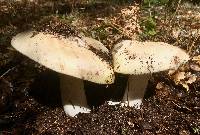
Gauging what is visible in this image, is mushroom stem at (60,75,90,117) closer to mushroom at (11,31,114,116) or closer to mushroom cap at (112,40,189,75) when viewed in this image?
mushroom at (11,31,114,116)

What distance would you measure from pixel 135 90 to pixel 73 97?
2.00 ft

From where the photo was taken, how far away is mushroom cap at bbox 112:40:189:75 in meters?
3.21

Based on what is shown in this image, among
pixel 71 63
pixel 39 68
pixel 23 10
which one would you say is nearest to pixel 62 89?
pixel 71 63

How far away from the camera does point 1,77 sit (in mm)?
4074

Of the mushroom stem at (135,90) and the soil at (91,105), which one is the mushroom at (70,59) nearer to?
the soil at (91,105)

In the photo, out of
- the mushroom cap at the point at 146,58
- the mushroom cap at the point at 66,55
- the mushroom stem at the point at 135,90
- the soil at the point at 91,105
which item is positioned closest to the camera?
the mushroom cap at the point at 66,55

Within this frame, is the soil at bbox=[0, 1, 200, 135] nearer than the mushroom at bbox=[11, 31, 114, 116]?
No

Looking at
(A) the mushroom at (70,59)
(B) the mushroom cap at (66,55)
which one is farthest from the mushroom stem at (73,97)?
(B) the mushroom cap at (66,55)

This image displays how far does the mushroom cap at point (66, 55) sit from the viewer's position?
297 centimetres

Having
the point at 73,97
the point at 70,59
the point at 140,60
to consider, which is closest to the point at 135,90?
the point at 140,60

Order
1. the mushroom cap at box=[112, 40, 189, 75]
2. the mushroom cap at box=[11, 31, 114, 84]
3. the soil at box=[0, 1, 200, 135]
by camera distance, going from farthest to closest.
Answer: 1. the soil at box=[0, 1, 200, 135]
2. the mushroom cap at box=[112, 40, 189, 75]
3. the mushroom cap at box=[11, 31, 114, 84]

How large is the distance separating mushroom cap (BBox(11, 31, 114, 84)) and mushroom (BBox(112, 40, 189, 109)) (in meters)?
0.14

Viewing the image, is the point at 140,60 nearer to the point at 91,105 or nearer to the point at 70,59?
the point at 70,59

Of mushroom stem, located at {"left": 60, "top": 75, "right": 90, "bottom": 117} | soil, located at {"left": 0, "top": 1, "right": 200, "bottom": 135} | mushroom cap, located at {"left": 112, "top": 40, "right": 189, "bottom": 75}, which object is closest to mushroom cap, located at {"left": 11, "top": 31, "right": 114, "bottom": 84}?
mushroom cap, located at {"left": 112, "top": 40, "right": 189, "bottom": 75}
